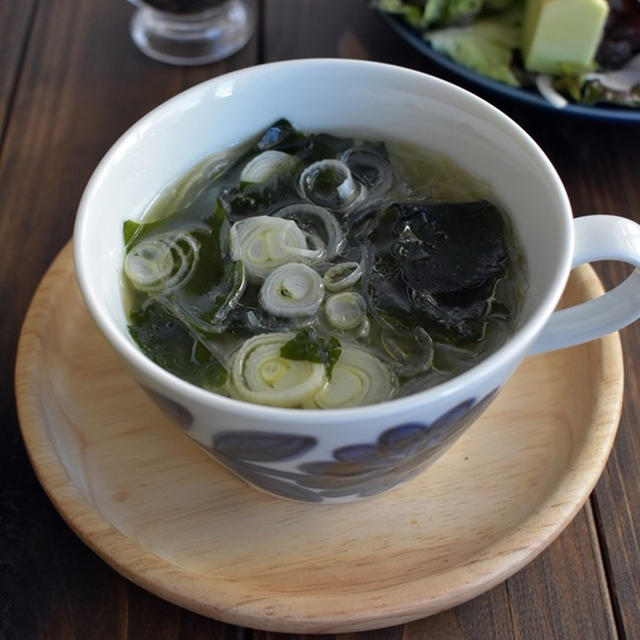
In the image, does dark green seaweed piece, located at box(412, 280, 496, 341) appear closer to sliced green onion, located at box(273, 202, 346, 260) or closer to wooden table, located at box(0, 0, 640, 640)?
sliced green onion, located at box(273, 202, 346, 260)

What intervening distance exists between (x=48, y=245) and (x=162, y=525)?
815 mm

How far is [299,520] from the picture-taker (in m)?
1.27

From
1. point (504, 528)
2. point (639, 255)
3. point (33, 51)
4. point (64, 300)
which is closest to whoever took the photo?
point (639, 255)

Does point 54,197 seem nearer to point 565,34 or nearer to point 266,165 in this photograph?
point 266,165

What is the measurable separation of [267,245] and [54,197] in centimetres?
80

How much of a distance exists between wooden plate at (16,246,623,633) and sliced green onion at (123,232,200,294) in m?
0.22

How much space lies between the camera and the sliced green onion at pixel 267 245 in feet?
4.36

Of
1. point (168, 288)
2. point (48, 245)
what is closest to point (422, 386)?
point (168, 288)

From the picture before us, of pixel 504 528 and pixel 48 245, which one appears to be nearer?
pixel 504 528

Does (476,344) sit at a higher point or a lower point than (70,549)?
higher

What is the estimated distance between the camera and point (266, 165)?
1461 millimetres

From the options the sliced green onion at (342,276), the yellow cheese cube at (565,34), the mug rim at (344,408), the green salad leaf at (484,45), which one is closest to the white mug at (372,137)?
the mug rim at (344,408)

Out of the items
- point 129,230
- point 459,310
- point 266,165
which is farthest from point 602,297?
point 129,230

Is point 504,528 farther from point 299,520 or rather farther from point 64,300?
point 64,300
